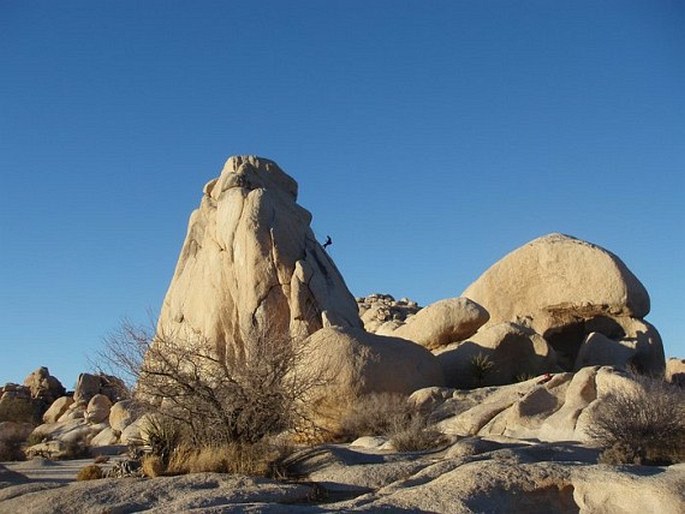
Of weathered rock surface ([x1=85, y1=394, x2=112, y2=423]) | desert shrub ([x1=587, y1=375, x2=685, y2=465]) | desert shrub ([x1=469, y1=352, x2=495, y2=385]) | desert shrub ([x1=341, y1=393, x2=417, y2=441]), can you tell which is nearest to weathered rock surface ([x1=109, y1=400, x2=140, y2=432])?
weathered rock surface ([x1=85, y1=394, x2=112, y2=423])

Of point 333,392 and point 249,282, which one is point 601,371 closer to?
point 333,392

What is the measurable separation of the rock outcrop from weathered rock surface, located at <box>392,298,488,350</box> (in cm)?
278

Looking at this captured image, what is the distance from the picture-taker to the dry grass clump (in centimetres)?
1580

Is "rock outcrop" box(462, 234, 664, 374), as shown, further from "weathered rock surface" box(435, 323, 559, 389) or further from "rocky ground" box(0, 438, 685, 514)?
"rocky ground" box(0, 438, 685, 514)

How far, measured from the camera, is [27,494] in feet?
36.1

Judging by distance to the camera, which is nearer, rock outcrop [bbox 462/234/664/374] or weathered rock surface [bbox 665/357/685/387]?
weathered rock surface [bbox 665/357/685/387]

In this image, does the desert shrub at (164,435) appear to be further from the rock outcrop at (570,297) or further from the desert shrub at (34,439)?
the desert shrub at (34,439)

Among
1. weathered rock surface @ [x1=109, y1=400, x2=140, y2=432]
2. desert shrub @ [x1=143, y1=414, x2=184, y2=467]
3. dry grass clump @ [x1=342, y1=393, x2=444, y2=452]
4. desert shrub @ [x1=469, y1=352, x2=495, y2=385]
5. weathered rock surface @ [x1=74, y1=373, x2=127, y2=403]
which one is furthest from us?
weathered rock surface @ [x1=74, y1=373, x2=127, y2=403]

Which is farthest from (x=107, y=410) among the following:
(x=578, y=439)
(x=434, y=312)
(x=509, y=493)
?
(x=509, y=493)

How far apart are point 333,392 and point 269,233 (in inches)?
341

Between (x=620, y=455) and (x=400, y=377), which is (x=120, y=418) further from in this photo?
(x=620, y=455)

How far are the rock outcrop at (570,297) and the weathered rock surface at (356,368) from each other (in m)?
7.28

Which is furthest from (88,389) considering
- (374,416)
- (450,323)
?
(374,416)

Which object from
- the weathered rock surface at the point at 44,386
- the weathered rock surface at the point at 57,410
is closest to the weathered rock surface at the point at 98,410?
the weathered rock surface at the point at 57,410
